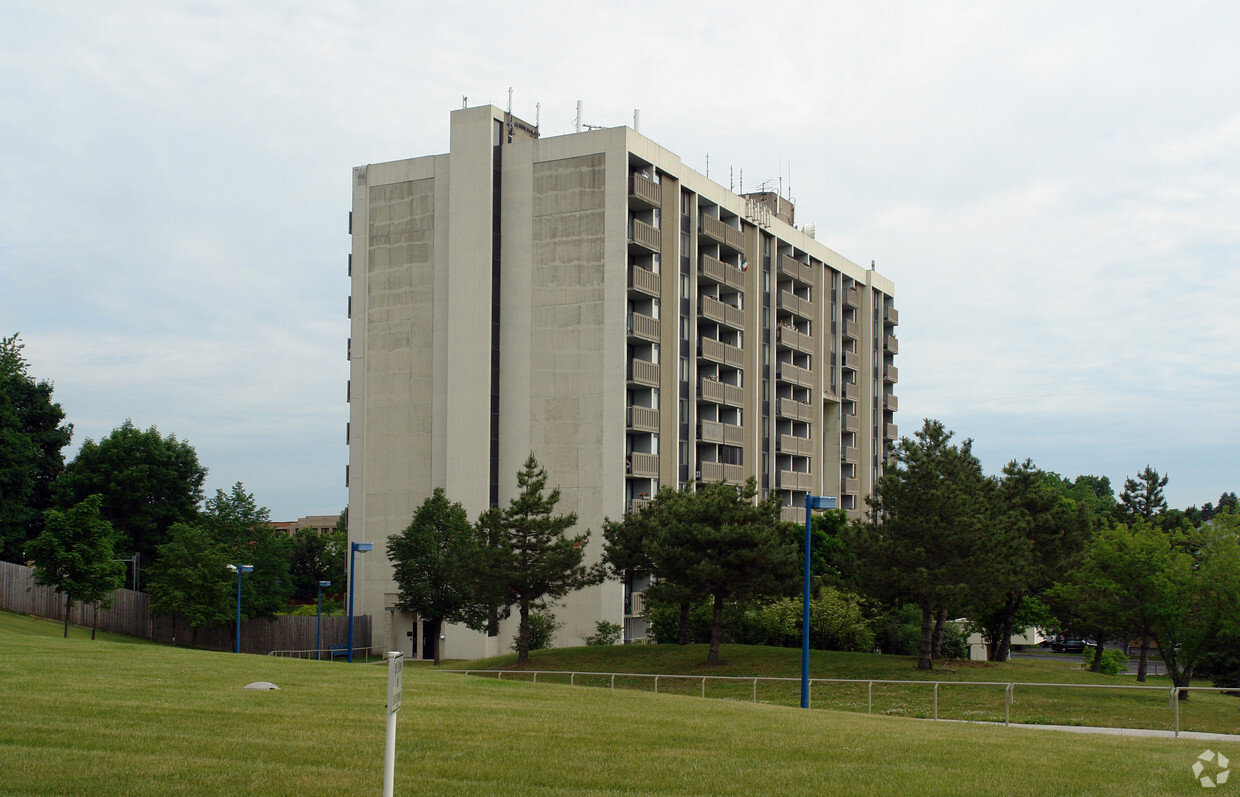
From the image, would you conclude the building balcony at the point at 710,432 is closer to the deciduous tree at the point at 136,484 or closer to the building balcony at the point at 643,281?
the building balcony at the point at 643,281

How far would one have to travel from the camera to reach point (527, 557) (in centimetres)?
4588

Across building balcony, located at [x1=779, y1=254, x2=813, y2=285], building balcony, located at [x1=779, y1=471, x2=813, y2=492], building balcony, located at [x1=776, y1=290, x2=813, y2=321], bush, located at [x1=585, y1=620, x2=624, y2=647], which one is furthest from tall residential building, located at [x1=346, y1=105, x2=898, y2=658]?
Answer: building balcony, located at [x1=779, y1=254, x2=813, y2=285]

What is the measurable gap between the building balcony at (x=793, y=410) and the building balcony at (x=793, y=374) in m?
1.47

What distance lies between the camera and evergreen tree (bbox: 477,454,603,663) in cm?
4528

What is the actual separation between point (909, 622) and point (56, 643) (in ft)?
135

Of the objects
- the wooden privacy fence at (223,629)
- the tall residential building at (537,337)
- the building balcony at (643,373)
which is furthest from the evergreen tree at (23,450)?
the building balcony at (643,373)

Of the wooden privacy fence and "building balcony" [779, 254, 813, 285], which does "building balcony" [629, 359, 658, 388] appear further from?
the wooden privacy fence

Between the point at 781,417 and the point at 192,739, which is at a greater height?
the point at 781,417

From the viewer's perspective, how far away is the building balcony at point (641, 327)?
61.5m

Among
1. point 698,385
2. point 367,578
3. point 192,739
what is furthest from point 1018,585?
point 192,739

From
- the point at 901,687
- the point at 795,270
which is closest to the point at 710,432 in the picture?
the point at 795,270

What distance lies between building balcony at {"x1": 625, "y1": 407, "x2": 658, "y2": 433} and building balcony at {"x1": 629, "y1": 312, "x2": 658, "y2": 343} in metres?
4.15

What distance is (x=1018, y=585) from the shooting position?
47.7 meters

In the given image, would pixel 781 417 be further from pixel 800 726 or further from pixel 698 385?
pixel 800 726
